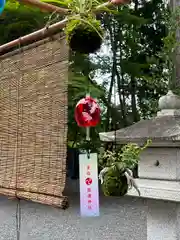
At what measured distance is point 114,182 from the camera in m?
1.56

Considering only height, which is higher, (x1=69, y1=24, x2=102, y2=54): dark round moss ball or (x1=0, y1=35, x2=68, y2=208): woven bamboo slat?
(x1=69, y1=24, x2=102, y2=54): dark round moss ball

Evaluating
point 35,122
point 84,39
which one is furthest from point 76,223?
point 84,39

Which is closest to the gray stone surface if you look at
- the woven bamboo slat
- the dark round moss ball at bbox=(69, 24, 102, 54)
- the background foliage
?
the background foliage

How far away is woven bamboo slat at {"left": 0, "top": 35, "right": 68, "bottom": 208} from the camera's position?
1.38 meters

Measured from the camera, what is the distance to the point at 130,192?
1.94 meters

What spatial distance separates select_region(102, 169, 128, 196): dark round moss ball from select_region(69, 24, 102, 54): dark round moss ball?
1.49 ft

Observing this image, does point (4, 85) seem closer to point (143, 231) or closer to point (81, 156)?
point (81, 156)

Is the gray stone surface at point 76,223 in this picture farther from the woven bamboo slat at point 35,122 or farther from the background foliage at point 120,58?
the woven bamboo slat at point 35,122

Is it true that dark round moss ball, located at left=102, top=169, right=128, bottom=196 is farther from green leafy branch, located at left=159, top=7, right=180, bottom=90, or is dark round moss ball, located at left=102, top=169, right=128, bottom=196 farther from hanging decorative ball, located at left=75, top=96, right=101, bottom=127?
green leafy branch, located at left=159, top=7, right=180, bottom=90

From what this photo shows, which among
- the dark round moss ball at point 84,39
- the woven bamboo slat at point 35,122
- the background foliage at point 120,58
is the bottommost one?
the woven bamboo slat at point 35,122

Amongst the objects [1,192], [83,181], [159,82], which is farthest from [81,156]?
[159,82]

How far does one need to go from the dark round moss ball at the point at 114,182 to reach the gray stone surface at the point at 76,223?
3074 millimetres

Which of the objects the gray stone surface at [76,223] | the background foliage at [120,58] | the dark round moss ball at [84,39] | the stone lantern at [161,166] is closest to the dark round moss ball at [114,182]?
the stone lantern at [161,166]

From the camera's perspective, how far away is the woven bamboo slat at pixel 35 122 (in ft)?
4.54
